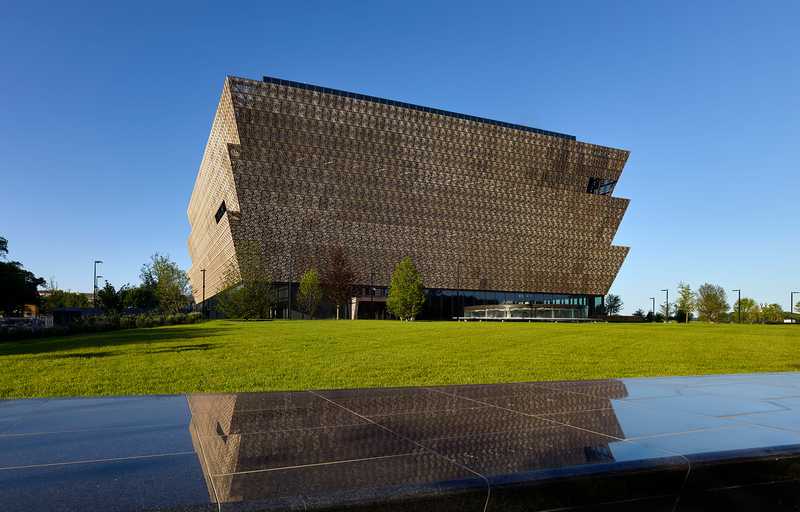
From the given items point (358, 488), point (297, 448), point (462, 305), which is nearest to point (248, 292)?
point (462, 305)

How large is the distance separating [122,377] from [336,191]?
69.8m

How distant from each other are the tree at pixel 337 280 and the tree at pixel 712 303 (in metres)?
68.6

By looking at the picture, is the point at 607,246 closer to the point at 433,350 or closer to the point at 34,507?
the point at 433,350

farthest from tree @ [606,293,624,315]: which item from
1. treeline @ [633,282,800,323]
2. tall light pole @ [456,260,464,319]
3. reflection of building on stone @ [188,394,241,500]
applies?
reflection of building on stone @ [188,394,241,500]

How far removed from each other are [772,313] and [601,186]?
5693 centimetres

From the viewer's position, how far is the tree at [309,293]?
7200cm

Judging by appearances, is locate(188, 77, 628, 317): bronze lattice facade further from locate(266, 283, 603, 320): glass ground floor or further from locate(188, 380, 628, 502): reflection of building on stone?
locate(188, 380, 628, 502): reflection of building on stone

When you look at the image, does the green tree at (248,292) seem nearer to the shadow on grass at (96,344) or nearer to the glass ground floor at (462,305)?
the glass ground floor at (462,305)

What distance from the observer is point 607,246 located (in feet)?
339

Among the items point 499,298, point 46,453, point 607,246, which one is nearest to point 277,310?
point 499,298

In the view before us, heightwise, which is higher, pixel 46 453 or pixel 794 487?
pixel 46 453

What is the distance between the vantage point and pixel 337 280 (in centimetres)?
7744

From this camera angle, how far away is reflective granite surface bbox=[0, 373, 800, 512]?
3.70m

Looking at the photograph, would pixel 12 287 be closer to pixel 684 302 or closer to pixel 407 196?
pixel 407 196
